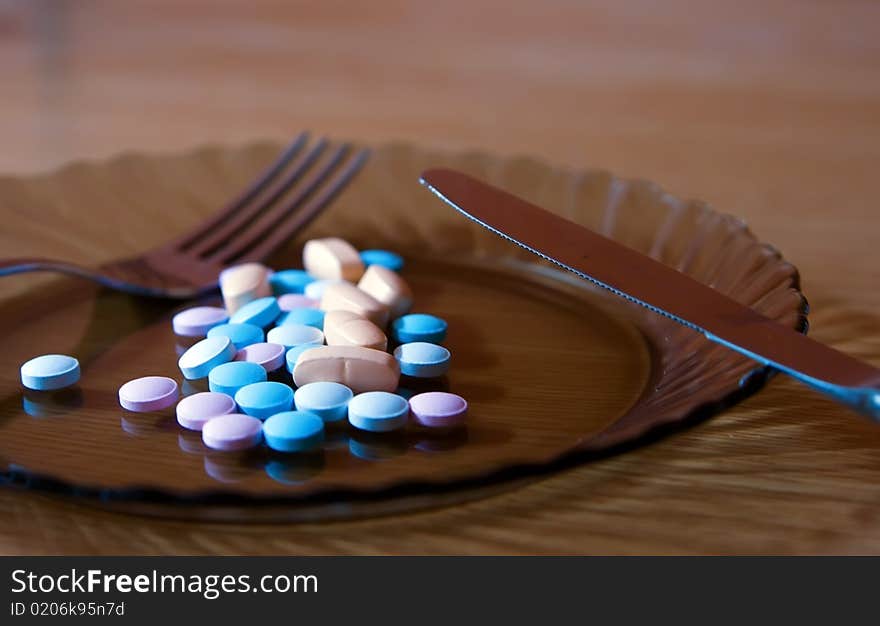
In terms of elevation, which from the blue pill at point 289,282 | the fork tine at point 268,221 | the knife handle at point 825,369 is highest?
the fork tine at point 268,221

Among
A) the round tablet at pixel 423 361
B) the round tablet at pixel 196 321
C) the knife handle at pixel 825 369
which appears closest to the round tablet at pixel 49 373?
the round tablet at pixel 196 321

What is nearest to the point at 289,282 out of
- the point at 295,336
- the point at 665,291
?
the point at 295,336

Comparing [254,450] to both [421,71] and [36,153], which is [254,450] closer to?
[36,153]

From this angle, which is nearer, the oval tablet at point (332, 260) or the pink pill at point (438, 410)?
the pink pill at point (438, 410)

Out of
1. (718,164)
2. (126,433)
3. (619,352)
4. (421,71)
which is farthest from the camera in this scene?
(421,71)

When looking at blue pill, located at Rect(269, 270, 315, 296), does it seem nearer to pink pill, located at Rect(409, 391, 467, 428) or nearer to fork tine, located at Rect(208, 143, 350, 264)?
fork tine, located at Rect(208, 143, 350, 264)

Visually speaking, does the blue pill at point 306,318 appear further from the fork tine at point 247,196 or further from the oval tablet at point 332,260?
the fork tine at point 247,196

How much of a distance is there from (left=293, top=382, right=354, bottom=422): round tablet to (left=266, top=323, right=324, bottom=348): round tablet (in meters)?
0.09

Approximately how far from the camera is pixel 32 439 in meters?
0.63

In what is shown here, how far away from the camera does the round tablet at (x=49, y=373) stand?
26.8 inches

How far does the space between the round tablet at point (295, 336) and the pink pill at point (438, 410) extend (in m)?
0.12

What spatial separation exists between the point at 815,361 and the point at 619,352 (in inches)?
8.0
